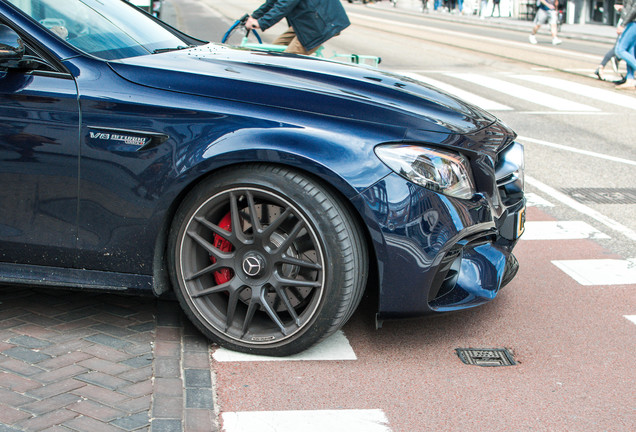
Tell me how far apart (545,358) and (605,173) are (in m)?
4.30

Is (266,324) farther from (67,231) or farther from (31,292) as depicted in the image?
(31,292)

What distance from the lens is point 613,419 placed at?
10.3 ft

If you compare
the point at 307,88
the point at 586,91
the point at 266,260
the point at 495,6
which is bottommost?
the point at 586,91

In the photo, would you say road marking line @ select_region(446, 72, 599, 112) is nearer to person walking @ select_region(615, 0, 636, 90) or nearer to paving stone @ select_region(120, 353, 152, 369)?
person walking @ select_region(615, 0, 636, 90)

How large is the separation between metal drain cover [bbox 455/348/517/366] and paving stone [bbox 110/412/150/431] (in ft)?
4.69

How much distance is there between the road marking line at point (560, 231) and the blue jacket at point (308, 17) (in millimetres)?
3575

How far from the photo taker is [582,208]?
641cm

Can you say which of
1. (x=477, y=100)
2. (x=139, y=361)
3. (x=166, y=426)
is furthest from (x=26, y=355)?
(x=477, y=100)

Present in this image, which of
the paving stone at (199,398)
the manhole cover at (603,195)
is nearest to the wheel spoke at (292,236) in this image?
the paving stone at (199,398)

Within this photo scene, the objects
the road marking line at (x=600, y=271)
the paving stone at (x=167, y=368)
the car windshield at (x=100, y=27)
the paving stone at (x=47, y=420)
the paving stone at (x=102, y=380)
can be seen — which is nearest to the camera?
the paving stone at (x=47, y=420)

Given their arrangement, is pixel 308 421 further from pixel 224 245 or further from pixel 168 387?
pixel 224 245

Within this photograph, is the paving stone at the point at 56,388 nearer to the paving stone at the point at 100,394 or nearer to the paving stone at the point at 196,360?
the paving stone at the point at 100,394

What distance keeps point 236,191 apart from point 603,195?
168 inches

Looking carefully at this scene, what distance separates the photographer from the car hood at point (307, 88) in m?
3.45
